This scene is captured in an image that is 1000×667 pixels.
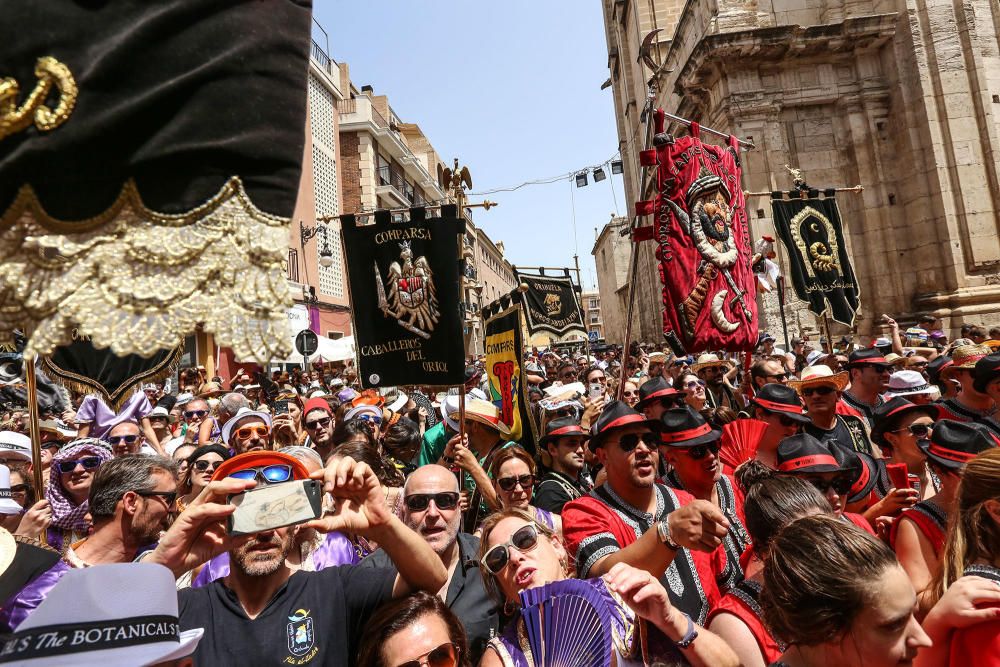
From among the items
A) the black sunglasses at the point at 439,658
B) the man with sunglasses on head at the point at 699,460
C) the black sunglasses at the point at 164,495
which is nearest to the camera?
the black sunglasses at the point at 439,658

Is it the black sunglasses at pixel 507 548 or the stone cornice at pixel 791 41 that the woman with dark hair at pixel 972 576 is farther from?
the stone cornice at pixel 791 41

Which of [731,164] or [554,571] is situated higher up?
[731,164]

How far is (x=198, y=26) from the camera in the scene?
4.45ft

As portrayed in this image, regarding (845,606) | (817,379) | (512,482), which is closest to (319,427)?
(512,482)

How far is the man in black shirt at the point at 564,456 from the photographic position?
4422 mm

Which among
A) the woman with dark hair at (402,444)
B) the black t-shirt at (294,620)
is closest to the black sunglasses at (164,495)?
the black t-shirt at (294,620)

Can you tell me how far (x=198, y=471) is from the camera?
440cm

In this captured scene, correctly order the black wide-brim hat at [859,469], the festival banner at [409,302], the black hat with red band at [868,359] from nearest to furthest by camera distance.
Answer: the black wide-brim hat at [859,469] < the festival banner at [409,302] < the black hat with red band at [868,359]

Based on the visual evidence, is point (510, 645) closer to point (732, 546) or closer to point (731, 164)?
point (732, 546)

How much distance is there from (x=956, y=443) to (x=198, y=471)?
4343 mm

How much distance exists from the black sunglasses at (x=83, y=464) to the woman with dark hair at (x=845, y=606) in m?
4.01

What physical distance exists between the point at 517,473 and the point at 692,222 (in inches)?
123

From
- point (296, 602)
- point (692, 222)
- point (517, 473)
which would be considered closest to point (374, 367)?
point (517, 473)

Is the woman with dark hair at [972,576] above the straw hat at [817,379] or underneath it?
underneath
